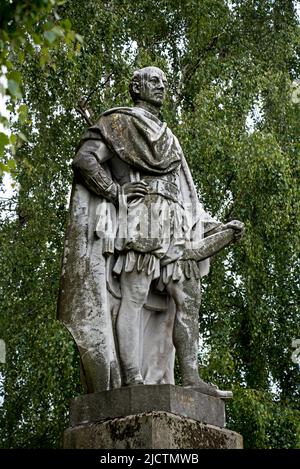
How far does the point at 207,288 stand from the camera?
18656mm

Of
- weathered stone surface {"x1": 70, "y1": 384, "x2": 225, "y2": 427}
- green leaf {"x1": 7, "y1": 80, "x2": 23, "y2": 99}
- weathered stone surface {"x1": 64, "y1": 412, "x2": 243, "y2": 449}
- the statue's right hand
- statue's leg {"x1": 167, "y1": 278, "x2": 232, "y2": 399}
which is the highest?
green leaf {"x1": 7, "y1": 80, "x2": 23, "y2": 99}

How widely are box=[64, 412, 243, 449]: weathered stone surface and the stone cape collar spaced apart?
235 cm

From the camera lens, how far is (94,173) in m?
10.8

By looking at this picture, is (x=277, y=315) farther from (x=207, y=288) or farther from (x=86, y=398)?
(x=86, y=398)

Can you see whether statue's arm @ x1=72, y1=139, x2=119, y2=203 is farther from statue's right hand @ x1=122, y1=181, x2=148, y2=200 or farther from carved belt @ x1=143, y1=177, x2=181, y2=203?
carved belt @ x1=143, y1=177, x2=181, y2=203

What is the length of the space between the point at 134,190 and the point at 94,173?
38cm

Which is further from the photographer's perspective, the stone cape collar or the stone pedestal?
the stone cape collar

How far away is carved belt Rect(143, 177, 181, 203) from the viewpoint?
1098 cm

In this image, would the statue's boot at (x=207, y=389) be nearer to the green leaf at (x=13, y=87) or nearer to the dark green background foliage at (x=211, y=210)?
the green leaf at (x=13, y=87)

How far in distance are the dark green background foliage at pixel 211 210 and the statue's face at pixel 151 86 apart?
5.96 m

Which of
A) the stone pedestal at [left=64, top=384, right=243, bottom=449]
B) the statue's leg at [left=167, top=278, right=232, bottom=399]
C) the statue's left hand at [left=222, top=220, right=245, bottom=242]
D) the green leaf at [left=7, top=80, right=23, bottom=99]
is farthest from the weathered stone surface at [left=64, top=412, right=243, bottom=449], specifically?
the green leaf at [left=7, top=80, right=23, bottom=99]

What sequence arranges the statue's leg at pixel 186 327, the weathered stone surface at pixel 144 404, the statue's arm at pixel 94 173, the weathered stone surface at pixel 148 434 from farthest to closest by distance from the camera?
the statue's arm at pixel 94 173 < the statue's leg at pixel 186 327 < the weathered stone surface at pixel 144 404 < the weathered stone surface at pixel 148 434

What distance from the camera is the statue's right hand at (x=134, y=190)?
1087 centimetres

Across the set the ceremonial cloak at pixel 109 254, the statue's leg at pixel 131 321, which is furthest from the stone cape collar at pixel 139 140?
the statue's leg at pixel 131 321
